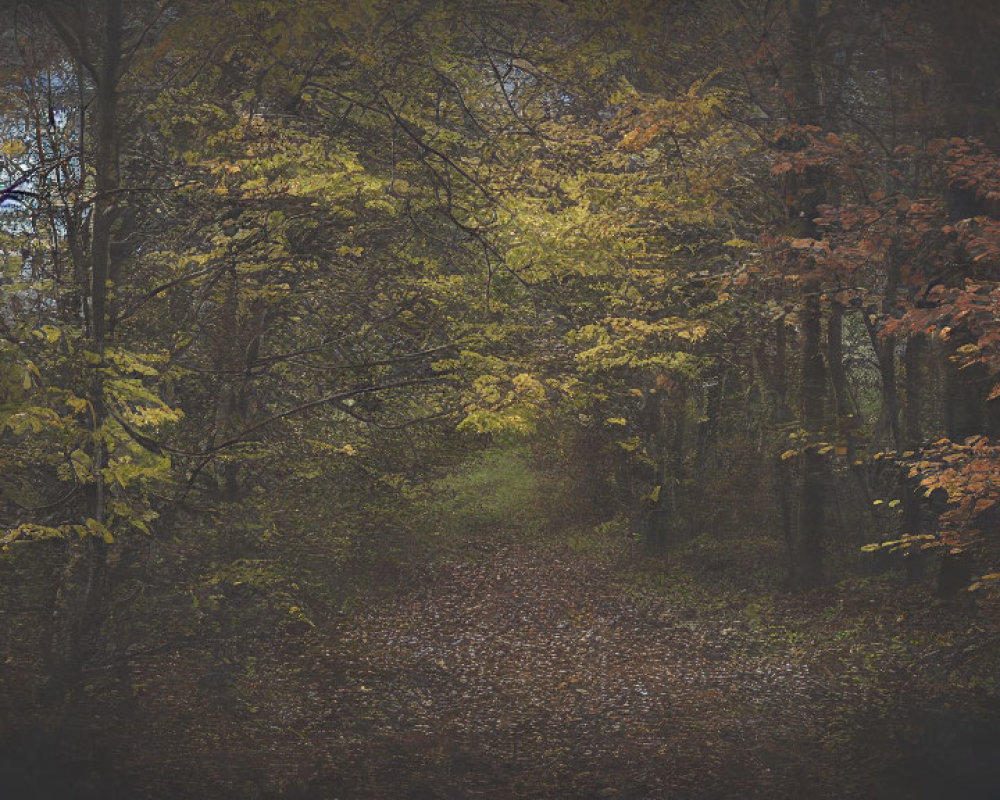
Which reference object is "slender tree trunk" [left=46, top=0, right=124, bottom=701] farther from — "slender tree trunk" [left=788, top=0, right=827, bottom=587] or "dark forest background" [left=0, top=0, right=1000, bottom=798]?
"slender tree trunk" [left=788, top=0, right=827, bottom=587]

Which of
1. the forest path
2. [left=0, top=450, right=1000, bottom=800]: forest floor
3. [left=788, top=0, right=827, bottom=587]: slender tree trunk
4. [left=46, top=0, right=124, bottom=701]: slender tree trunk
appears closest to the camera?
[left=0, top=450, right=1000, bottom=800]: forest floor

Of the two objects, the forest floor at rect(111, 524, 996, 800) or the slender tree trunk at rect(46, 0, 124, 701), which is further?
the slender tree trunk at rect(46, 0, 124, 701)

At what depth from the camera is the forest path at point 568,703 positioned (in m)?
8.25

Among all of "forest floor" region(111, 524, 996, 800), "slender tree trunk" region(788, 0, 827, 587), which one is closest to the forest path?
"forest floor" region(111, 524, 996, 800)

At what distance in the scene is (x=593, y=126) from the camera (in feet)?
39.7

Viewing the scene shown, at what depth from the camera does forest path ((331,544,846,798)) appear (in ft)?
27.1

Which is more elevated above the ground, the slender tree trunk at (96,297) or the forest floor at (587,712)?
the slender tree trunk at (96,297)

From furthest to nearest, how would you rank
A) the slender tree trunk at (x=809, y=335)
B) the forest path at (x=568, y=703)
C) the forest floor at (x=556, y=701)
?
the slender tree trunk at (x=809, y=335), the forest path at (x=568, y=703), the forest floor at (x=556, y=701)

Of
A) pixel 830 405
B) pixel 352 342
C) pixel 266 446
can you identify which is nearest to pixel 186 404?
pixel 266 446

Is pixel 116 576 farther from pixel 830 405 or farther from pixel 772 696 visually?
pixel 830 405

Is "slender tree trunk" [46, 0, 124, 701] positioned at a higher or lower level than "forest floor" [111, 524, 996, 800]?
higher

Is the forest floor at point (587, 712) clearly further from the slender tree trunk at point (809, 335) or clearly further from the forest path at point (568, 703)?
the slender tree trunk at point (809, 335)

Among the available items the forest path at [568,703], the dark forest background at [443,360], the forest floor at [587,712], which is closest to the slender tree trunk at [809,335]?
the dark forest background at [443,360]

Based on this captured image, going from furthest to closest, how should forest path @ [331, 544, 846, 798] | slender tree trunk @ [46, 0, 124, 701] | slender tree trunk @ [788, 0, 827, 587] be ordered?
slender tree trunk @ [788, 0, 827, 587] → slender tree trunk @ [46, 0, 124, 701] → forest path @ [331, 544, 846, 798]
